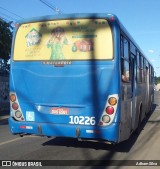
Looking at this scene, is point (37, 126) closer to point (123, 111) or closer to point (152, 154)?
point (123, 111)

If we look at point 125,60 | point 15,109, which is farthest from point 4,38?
point 125,60

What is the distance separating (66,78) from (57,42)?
0.87 metres

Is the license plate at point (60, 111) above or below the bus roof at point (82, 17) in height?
below

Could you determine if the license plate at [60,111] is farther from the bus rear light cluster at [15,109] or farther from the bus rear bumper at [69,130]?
the bus rear light cluster at [15,109]

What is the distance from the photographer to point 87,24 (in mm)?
8484

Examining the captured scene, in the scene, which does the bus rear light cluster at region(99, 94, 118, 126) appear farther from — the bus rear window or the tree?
the tree

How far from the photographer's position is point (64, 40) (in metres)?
8.66

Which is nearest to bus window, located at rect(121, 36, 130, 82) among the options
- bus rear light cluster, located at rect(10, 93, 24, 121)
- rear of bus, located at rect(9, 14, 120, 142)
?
rear of bus, located at rect(9, 14, 120, 142)

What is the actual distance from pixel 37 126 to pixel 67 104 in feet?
2.84

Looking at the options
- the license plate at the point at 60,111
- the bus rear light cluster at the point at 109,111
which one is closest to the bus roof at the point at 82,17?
the bus rear light cluster at the point at 109,111

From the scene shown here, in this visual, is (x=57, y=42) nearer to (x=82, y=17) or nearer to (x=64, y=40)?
(x=64, y=40)

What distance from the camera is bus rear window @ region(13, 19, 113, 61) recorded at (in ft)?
27.3

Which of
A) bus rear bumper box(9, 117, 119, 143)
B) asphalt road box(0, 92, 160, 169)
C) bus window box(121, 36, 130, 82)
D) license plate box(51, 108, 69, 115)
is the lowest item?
asphalt road box(0, 92, 160, 169)

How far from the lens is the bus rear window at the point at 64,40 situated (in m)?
8.31
